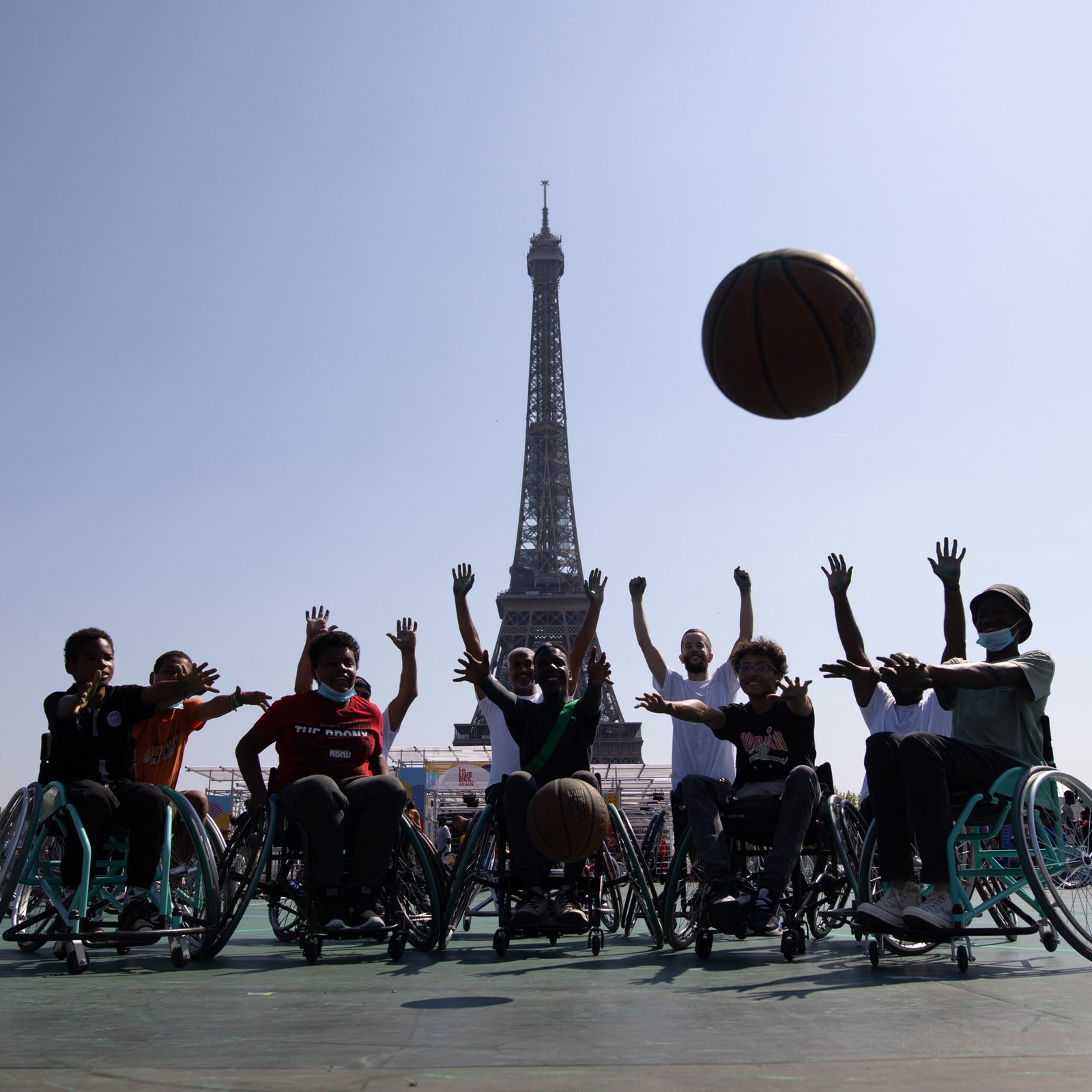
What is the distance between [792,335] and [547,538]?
62691 mm

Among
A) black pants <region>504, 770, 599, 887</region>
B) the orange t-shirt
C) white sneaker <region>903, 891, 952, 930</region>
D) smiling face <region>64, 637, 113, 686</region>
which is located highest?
smiling face <region>64, 637, 113, 686</region>

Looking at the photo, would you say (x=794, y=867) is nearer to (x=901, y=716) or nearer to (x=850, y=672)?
(x=850, y=672)

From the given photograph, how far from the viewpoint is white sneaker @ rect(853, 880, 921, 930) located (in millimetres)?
4332

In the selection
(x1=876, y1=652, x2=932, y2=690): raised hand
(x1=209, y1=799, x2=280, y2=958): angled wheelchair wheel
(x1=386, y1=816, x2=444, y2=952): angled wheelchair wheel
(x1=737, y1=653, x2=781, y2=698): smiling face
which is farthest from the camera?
(x1=737, y1=653, x2=781, y2=698): smiling face

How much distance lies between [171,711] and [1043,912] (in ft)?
14.0

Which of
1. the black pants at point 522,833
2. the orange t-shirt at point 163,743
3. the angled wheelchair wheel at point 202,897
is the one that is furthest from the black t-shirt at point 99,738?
the black pants at point 522,833

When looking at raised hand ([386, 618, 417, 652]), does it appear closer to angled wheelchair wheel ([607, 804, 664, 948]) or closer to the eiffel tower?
angled wheelchair wheel ([607, 804, 664, 948])

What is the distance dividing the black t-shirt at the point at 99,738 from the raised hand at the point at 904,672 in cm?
314

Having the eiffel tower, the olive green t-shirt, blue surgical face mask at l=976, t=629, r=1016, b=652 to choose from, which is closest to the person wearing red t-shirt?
the olive green t-shirt

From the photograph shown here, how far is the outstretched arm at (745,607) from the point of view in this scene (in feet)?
26.6

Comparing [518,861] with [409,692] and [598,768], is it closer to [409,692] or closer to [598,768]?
[409,692]

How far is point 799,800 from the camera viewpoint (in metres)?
5.13

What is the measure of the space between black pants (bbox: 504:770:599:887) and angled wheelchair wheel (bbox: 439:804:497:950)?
0.45 ft

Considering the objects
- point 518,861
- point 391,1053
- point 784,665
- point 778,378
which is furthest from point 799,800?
point 391,1053
